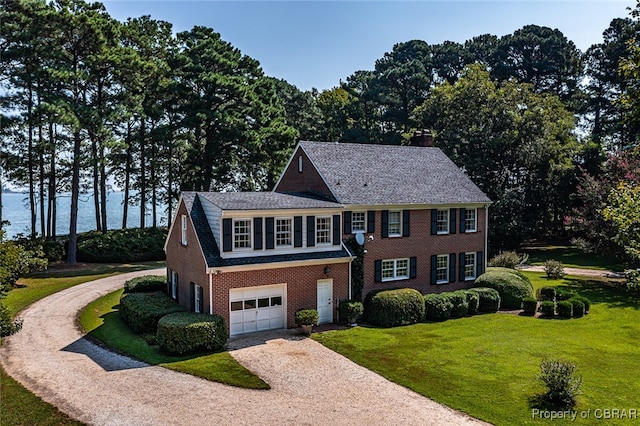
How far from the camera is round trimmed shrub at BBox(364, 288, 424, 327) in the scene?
21.8 meters

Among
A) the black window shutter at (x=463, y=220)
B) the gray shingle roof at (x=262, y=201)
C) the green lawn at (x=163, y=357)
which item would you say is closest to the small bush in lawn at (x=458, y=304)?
→ the black window shutter at (x=463, y=220)

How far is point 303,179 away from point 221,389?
1427 centimetres

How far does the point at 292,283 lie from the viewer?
20891 mm

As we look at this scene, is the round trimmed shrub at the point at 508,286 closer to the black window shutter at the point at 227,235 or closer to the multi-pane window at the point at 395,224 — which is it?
the multi-pane window at the point at 395,224

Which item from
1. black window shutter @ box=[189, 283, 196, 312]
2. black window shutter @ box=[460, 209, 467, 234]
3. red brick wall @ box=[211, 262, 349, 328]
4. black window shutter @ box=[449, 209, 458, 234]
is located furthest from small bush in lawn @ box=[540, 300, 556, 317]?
black window shutter @ box=[189, 283, 196, 312]

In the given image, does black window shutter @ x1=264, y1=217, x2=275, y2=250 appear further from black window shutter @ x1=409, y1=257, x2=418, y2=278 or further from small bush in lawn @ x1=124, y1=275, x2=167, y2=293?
small bush in lawn @ x1=124, y1=275, x2=167, y2=293

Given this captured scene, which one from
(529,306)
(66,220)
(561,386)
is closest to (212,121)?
(529,306)

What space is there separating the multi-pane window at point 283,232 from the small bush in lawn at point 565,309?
14533 mm

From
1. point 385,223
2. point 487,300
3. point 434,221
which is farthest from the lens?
point 434,221

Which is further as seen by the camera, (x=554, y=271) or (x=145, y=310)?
(x=554, y=271)

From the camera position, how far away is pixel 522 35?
6531 centimetres

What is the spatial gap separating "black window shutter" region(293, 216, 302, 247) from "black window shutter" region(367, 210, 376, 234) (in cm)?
434

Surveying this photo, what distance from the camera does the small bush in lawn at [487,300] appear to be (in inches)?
974

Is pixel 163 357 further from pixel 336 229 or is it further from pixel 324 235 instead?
pixel 336 229
